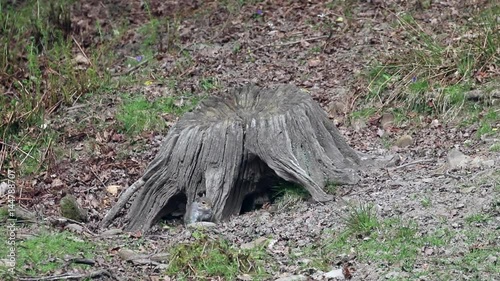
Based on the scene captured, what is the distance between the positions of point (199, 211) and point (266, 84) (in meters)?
3.37

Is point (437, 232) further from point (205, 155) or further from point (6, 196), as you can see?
point (6, 196)

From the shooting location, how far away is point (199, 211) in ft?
23.8

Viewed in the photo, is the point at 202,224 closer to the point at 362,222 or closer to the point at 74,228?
the point at 74,228

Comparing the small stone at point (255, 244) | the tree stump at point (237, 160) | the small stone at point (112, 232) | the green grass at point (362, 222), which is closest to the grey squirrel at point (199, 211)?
the tree stump at point (237, 160)

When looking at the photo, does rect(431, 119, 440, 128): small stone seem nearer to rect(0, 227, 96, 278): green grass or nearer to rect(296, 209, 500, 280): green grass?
rect(296, 209, 500, 280): green grass

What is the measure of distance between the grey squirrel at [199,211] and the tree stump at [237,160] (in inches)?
2.1

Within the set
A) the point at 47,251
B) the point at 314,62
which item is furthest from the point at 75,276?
the point at 314,62

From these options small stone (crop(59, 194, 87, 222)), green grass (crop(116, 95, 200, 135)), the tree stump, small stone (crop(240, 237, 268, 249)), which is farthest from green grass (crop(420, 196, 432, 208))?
green grass (crop(116, 95, 200, 135))

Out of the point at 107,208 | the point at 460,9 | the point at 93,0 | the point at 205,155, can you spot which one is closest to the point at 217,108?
the point at 205,155

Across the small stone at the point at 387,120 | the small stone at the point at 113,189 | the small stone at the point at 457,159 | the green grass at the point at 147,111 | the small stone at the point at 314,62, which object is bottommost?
the small stone at the point at 113,189

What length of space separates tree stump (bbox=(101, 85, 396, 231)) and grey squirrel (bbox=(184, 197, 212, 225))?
53 millimetres

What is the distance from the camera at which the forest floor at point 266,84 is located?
609cm

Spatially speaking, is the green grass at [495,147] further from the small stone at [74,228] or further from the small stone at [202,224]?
the small stone at [74,228]

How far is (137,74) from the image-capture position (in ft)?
35.9
